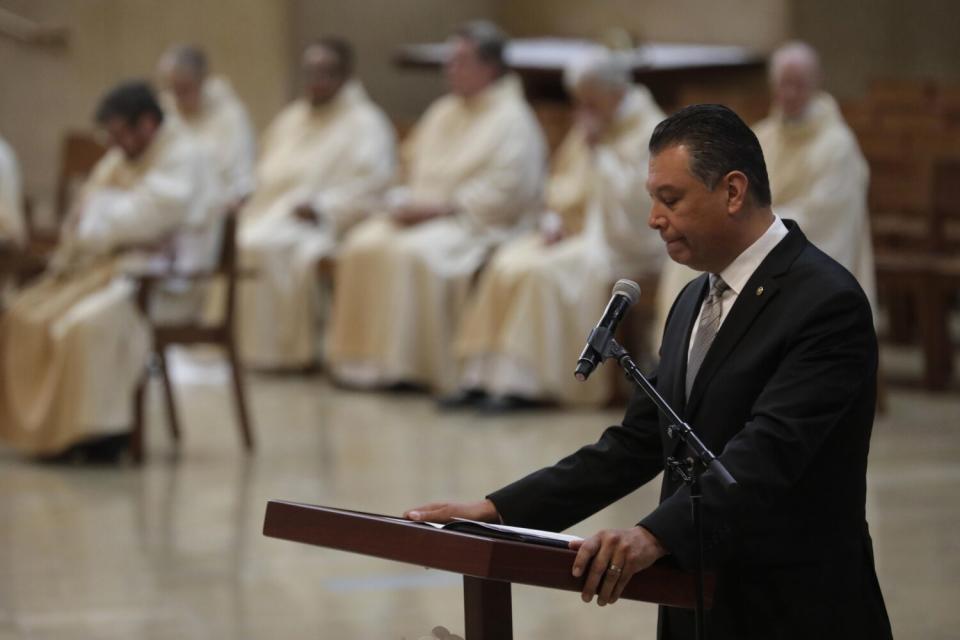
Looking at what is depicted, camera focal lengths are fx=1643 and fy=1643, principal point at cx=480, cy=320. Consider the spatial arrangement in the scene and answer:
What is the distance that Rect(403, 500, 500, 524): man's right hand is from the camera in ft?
8.29

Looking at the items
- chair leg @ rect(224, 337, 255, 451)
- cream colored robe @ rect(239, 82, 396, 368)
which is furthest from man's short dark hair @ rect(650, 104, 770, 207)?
cream colored robe @ rect(239, 82, 396, 368)

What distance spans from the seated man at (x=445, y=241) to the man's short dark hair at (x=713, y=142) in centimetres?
651

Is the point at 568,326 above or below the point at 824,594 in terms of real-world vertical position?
below

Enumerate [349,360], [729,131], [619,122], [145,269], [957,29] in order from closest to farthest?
[729,131], [145,269], [619,122], [349,360], [957,29]

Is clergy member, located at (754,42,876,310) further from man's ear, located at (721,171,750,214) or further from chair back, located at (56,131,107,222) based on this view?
Answer: man's ear, located at (721,171,750,214)

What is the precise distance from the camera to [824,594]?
2.46 m

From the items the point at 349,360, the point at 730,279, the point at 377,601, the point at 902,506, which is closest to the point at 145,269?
the point at 349,360

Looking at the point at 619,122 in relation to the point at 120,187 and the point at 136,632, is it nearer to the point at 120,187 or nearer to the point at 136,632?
the point at 120,187

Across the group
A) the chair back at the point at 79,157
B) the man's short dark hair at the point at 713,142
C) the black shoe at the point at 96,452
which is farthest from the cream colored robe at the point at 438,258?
the man's short dark hair at the point at 713,142

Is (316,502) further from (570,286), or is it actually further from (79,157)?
(79,157)

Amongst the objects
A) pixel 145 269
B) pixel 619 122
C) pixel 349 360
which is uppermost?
pixel 619 122

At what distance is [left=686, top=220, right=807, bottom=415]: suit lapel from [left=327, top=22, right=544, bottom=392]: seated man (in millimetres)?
6425

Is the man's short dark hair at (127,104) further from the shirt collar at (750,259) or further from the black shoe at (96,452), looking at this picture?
the shirt collar at (750,259)

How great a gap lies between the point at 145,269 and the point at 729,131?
521cm
